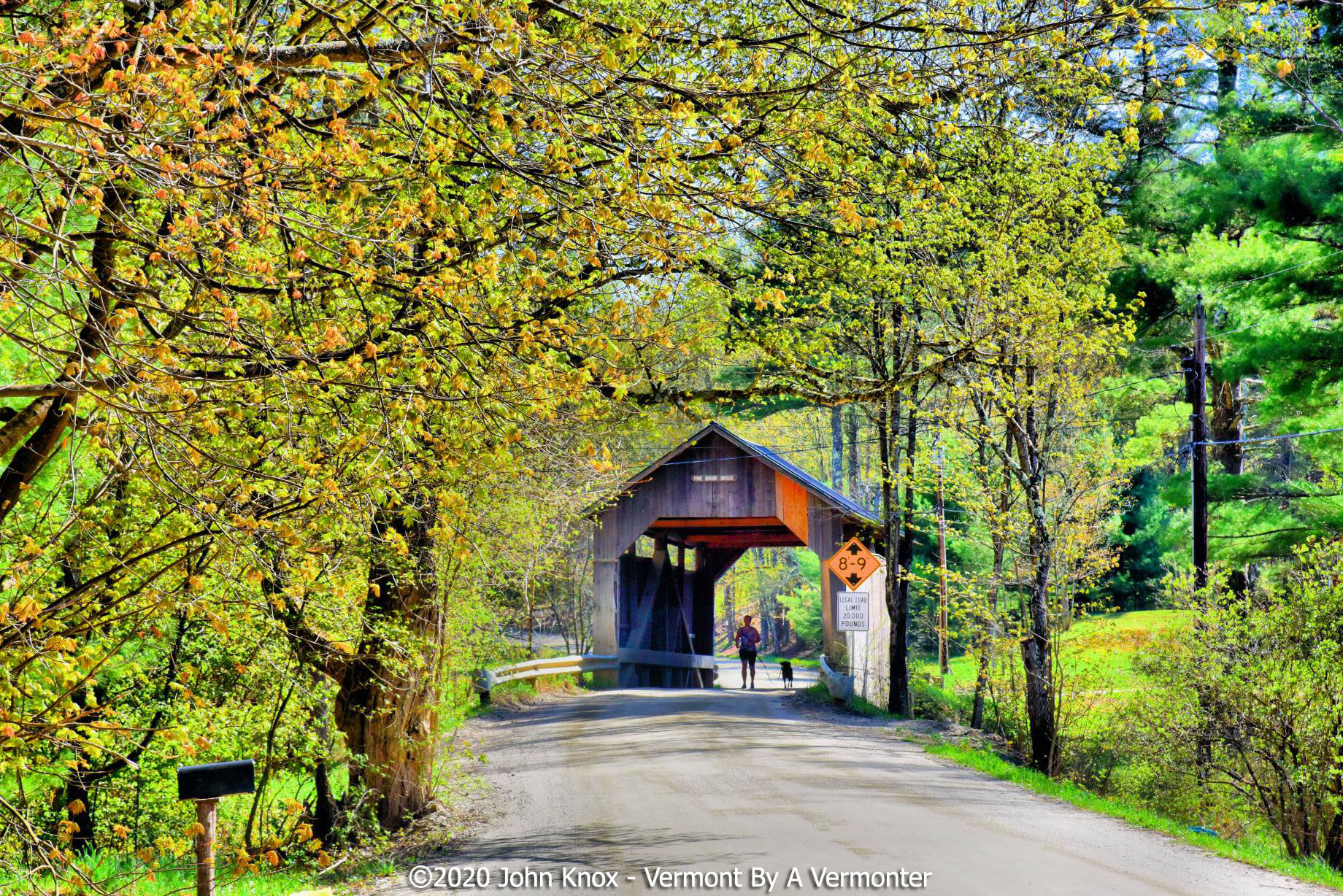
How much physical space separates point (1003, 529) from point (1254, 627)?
420 centimetres

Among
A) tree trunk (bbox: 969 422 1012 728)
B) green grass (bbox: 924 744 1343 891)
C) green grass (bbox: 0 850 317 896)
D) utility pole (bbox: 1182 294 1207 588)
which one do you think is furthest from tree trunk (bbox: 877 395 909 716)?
green grass (bbox: 0 850 317 896)

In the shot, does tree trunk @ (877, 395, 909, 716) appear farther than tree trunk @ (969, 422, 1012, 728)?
Yes

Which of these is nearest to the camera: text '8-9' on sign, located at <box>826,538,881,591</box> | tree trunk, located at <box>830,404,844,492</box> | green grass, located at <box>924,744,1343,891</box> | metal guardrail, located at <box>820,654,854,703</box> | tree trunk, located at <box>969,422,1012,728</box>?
green grass, located at <box>924,744,1343,891</box>

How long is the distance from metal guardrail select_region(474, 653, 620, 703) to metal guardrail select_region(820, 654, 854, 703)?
5953 mm

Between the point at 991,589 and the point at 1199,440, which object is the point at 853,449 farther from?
the point at 991,589

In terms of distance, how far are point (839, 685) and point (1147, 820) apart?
12936 mm

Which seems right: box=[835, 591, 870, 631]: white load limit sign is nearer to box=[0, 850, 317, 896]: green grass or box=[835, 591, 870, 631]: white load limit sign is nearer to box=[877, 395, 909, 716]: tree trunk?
box=[877, 395, 909, 716]: tree trunk

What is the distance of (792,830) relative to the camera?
28.7ft

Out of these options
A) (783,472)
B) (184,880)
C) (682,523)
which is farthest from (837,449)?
(184,880)

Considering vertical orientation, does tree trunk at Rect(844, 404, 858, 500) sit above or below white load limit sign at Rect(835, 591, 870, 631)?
above

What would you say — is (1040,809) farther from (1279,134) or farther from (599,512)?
(599,512)

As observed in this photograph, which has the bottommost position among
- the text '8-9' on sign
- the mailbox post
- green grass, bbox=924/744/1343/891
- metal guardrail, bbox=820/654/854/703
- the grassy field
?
metal guardrail, bbox=820/654/854/703

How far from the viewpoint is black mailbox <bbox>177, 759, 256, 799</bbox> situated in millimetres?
4559

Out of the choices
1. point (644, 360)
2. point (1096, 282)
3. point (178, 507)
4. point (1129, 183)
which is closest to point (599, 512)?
point (1129, 183)
